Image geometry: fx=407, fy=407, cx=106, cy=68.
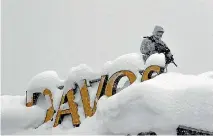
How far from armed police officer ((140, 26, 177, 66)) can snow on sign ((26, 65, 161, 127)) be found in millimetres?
1007

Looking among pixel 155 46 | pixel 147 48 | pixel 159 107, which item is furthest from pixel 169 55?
pixel 159 107

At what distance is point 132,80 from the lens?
830cm

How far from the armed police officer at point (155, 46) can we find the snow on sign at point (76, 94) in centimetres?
101

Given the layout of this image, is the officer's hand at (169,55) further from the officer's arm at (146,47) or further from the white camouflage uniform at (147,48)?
the officer's arm at (146,47)

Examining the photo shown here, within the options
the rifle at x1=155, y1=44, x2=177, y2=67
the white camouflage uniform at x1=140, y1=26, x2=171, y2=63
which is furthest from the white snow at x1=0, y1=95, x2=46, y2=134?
the rifle at x1=155, y1=44, x2=177, y2=67

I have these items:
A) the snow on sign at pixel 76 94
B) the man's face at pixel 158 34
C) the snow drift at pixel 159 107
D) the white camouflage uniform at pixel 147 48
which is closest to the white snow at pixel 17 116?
the snow on sign at pixel 76 94

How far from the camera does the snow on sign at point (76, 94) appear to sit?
837cm

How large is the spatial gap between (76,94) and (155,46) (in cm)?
212

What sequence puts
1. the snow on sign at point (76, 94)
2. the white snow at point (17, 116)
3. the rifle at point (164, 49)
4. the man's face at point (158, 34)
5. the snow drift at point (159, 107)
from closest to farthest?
the snow drift at point (159, 107) → the snow on sign at point (76, 94) → the white snow at point (17, 116) → the rifle at point (164, 49) → the man's face at point (158, 34)

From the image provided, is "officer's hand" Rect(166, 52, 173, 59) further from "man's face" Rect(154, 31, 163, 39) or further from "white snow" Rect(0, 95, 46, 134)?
"white snow" Rect(0, 95, 46, 134)

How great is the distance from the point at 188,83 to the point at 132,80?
6.36 feet

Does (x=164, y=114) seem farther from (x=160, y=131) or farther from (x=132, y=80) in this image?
(x=132, y=80)

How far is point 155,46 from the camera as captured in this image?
936 cm

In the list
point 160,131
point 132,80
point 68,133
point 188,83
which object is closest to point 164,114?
point 160,131
